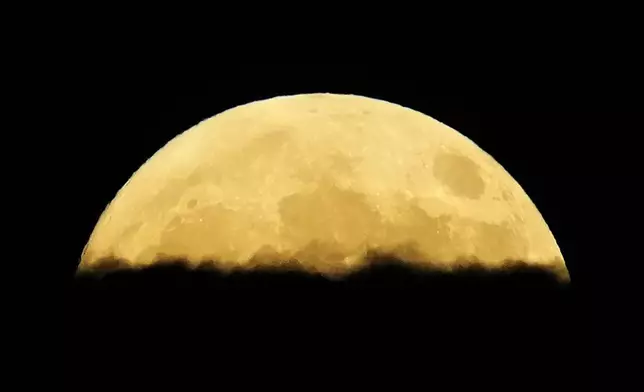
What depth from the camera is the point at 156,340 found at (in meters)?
3.65

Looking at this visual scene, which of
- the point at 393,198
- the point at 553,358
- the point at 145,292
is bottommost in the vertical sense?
the point at 553,358

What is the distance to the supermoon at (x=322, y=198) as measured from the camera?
3.61m

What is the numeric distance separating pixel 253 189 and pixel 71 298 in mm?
1176

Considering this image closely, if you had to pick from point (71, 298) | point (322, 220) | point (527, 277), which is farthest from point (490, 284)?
point (71, 298)

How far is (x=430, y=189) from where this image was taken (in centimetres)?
383

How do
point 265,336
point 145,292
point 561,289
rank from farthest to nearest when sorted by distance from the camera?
point 561,289 < point 145,292 < point 265,336

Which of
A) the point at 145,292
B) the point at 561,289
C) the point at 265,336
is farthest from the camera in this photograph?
the point at 561,289

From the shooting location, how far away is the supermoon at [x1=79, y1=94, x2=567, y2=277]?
361 cm

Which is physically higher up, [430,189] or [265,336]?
[430,189]

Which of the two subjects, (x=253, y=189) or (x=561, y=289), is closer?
(x=253, y=189)

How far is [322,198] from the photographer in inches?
144

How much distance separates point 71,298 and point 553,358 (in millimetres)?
2221

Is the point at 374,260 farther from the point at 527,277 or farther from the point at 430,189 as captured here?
the point at 527,277

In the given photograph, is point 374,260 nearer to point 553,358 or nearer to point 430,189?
point 430,189
